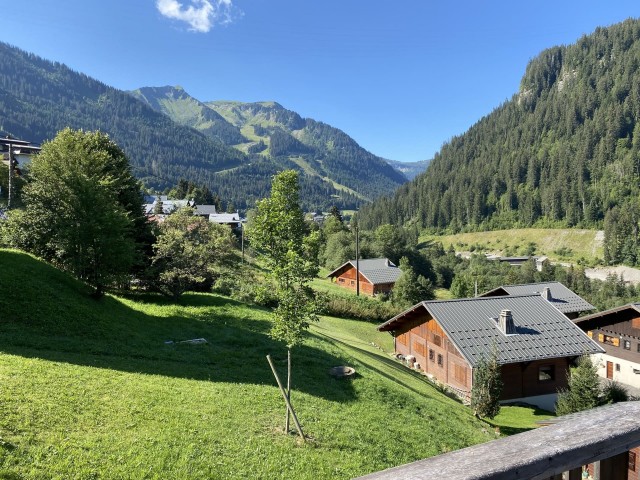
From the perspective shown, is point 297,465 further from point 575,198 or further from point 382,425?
point 575,198

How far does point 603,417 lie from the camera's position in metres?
3.14

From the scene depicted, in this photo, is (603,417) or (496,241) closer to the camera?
(603,417)

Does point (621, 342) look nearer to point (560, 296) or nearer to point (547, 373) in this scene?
point (560, 296)

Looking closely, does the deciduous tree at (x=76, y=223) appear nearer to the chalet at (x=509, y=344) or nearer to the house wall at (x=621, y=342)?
the chalet at (x=509, y=344)

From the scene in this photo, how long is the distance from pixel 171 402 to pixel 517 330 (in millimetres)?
29305

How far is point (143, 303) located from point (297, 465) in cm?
2442

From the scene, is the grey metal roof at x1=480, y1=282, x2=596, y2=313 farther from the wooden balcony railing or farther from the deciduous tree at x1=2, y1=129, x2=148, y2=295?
the wooden balcony railing

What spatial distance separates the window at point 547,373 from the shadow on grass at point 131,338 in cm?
1945

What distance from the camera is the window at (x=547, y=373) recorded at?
112ft

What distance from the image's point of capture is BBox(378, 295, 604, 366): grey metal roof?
107 feet

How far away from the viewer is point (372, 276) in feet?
255

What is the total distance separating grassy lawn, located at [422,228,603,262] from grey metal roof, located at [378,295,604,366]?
465 feet

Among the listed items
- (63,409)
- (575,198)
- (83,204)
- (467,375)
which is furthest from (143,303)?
(575,198)

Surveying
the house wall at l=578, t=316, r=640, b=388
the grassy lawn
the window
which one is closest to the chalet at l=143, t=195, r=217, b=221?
the window
